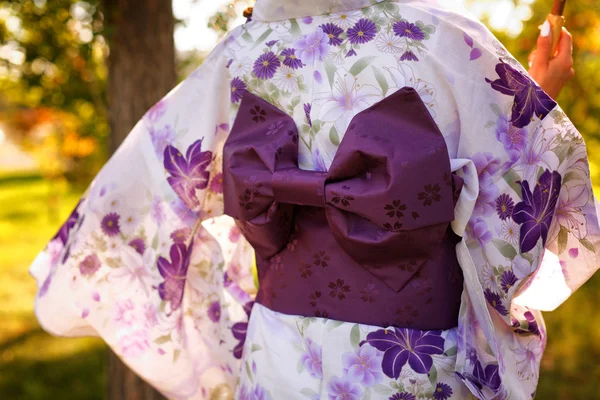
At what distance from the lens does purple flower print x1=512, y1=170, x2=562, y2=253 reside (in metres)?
1.28

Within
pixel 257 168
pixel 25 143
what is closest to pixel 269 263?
pixel 257 168

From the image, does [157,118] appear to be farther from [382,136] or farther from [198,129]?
[382,136]

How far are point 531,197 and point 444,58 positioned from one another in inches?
12.3

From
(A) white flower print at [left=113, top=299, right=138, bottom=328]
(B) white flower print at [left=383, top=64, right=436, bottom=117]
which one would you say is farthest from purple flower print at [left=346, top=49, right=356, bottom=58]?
(A) white flower print at [left=113, top=299, right=138, bottom=328]

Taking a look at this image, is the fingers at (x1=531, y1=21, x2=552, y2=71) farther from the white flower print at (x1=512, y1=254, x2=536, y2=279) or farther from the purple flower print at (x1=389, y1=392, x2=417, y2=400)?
the purple flower print at (x1=389, y1=392, x2=417, y2=400)

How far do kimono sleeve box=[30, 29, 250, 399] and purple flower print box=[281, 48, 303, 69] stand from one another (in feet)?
0.94

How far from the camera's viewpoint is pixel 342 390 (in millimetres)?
1280

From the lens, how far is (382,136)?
1.23 meters

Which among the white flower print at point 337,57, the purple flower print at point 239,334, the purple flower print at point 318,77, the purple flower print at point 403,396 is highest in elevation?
the white flower print at point 337,57

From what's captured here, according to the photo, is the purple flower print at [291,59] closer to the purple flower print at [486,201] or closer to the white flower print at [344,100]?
the white flower print at [344,100]

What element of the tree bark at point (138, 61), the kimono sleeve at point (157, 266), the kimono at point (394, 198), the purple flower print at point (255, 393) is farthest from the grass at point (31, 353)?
the kimono at point (394, 198)

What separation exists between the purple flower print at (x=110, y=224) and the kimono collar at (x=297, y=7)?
609mm

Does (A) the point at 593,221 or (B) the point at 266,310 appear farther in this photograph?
(B) the point at 266,310

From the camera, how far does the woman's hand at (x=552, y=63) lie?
1.47m
